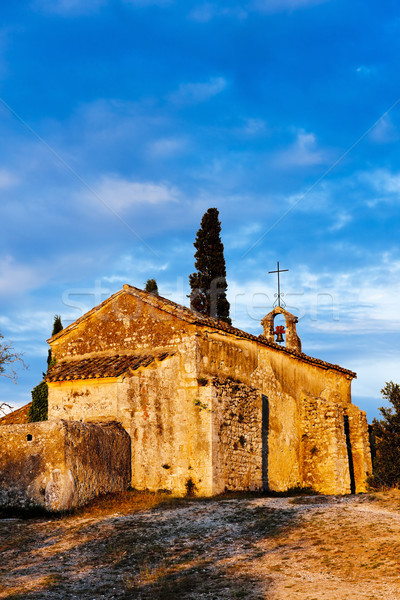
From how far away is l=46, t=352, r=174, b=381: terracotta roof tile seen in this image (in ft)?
67.2

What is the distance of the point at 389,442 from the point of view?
844 inches

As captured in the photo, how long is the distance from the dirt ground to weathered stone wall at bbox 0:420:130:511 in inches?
19.5

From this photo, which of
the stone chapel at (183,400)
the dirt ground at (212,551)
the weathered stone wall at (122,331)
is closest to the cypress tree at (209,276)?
the stone chapel at (183,400)

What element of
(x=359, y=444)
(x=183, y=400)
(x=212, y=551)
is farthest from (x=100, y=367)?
(x=359, y=444)

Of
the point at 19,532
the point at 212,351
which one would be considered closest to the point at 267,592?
the point at 19,532

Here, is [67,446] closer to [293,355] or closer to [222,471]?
[222,471]

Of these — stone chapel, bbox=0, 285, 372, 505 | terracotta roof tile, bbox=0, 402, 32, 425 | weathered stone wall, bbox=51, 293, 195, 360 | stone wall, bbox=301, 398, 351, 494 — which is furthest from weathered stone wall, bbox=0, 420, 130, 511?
stone wall, bbox=301, 398, 351, 494

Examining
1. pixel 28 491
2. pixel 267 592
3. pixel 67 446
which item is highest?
pixel 67 446

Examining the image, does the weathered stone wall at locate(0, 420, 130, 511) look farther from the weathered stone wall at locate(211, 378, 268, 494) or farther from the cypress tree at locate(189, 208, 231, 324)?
the cypress tree at locate(189, 208, 231, 324)

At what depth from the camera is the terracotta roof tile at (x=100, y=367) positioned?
2048 centimetres

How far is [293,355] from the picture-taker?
2689 centimetres

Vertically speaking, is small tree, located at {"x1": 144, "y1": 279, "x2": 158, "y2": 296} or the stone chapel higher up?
small tree, located at {"x1": 144, "y1": 279, "x2": 158, "y2": 296}

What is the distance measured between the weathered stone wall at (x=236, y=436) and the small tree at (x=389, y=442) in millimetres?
3744

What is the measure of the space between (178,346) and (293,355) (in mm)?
7128
